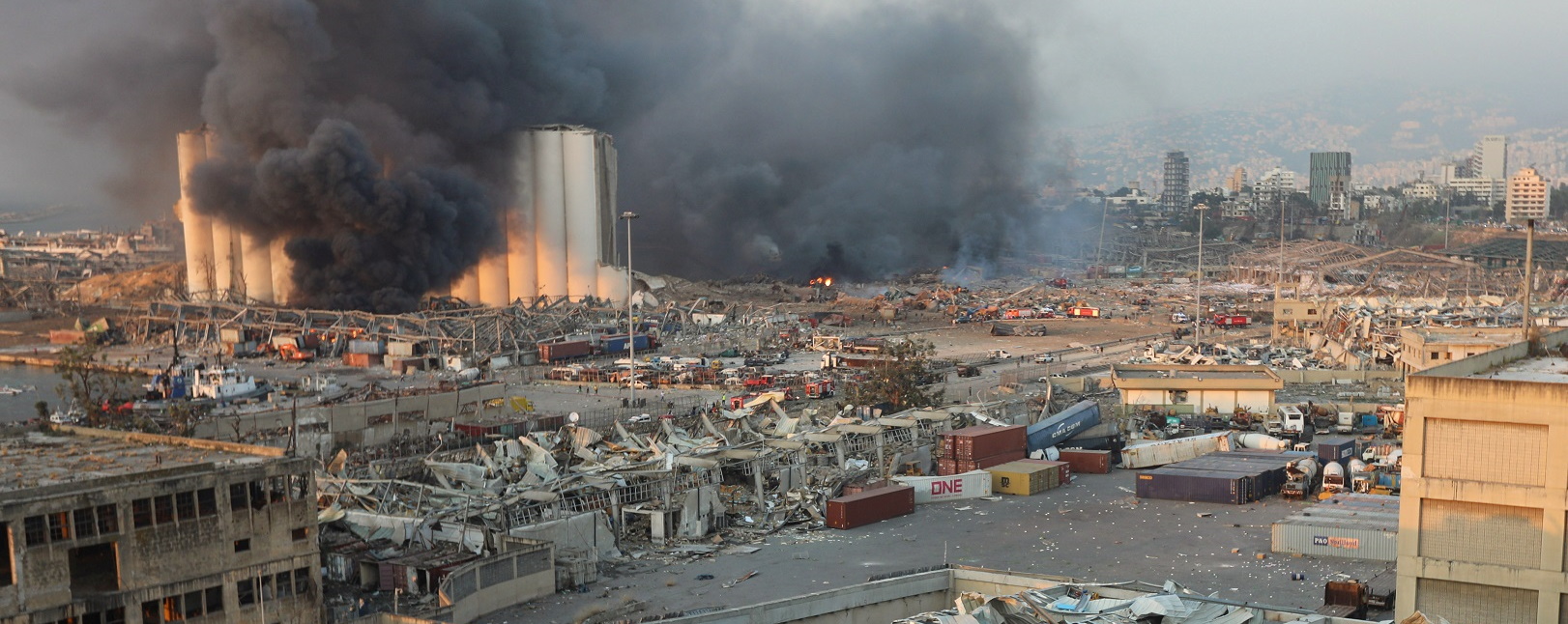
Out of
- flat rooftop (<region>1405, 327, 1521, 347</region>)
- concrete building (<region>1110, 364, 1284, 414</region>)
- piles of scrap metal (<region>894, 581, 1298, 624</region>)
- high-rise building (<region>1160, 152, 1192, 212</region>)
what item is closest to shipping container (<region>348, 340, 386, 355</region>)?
concrete building (<region>1110, 364, 1284, 414</region>)

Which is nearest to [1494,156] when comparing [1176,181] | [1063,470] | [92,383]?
[1176,181]

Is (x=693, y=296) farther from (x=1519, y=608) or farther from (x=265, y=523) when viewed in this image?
(x=1519, y=608)

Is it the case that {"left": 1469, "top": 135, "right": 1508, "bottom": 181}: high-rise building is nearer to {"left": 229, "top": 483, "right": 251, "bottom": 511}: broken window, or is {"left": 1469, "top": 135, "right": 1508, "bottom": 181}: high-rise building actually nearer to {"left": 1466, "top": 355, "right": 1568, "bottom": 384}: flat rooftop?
{"left": 1466, "top": 355, "right": 1568, "bottom": 384}: flat rooftop

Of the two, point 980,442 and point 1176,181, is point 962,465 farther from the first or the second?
point 1176,181

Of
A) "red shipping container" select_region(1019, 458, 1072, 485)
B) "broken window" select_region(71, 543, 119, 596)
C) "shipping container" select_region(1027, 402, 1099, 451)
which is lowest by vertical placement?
"red shipping container" select_region(1019, 458, 1072, 485)

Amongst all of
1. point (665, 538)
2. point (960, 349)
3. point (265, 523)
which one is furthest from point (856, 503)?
point (960, 349)
